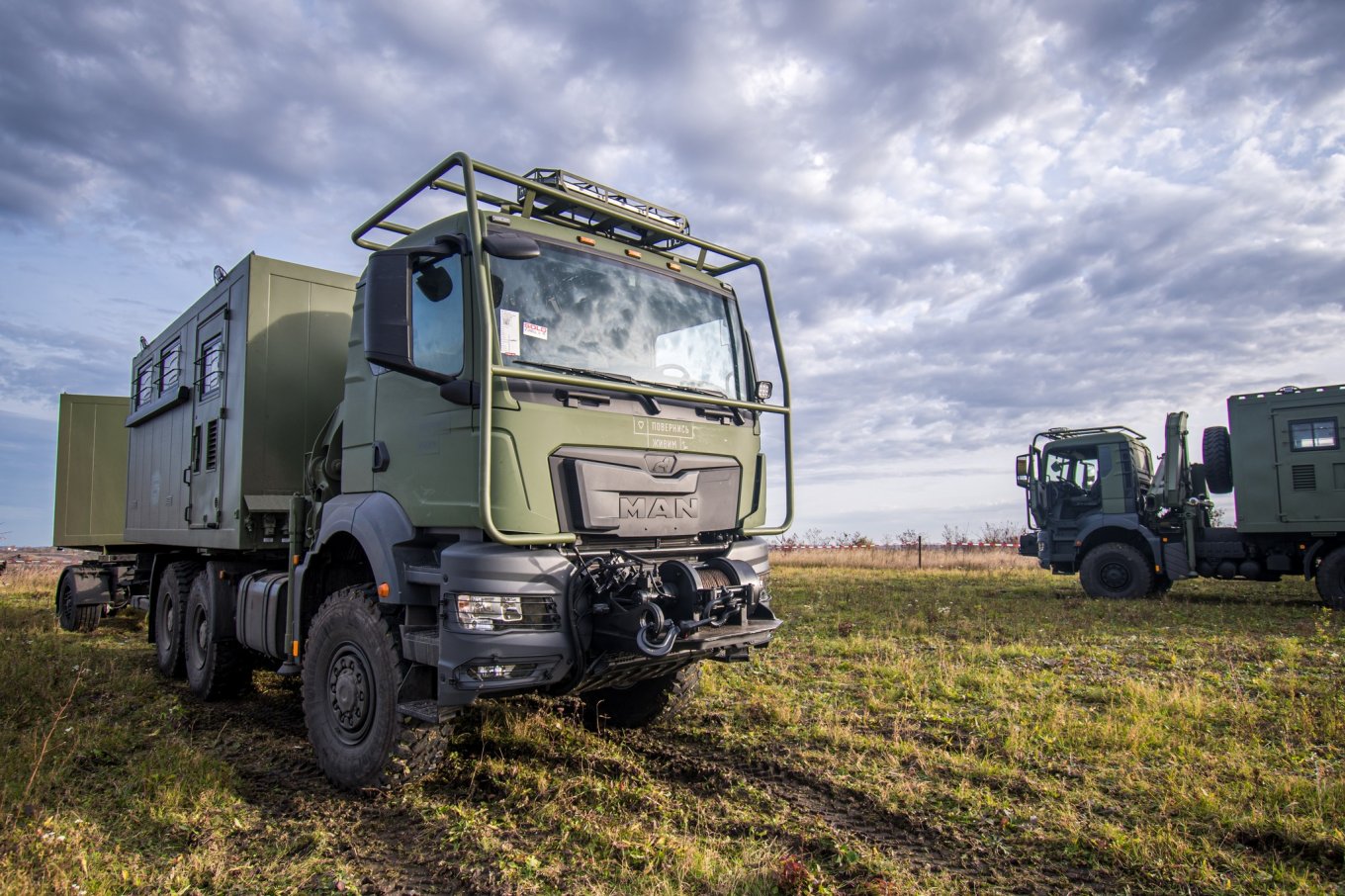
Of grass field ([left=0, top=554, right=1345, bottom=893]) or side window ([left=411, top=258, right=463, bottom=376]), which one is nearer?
grass field ([left=0, top=554, right=1345, bottom=893])

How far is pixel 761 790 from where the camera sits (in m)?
4.50

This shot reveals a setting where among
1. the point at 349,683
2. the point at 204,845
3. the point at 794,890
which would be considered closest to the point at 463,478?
the point at 349,683

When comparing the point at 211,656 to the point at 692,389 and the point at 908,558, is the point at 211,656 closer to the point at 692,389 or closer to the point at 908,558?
the point at 692,389

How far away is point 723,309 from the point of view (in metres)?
5.68

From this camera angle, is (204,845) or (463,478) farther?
(463,478)

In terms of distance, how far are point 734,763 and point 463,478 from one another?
2427mm

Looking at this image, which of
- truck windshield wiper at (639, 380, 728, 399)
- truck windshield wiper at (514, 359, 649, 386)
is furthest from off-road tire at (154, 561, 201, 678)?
truck windshield wiper at (639, 380, 728, 399)

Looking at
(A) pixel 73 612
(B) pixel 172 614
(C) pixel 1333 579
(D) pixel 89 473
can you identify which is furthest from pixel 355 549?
(C) pixel 1333 579

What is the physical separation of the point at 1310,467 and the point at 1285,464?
35 centimetres

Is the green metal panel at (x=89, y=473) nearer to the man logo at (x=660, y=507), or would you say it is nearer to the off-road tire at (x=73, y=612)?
the off-road tire at (x=73, y=612)

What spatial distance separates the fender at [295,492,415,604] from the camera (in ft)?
14.4

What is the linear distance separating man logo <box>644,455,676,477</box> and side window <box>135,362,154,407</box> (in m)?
7.27

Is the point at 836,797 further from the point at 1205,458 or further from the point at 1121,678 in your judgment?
the point at 1205,458

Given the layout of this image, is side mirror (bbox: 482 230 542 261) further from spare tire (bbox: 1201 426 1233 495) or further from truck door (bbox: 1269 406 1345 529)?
spare tire (bbox: 1201 426 1233 495)
